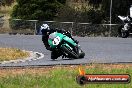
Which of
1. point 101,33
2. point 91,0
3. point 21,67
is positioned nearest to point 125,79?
point 21,67

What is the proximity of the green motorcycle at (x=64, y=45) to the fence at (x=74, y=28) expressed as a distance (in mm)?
17999

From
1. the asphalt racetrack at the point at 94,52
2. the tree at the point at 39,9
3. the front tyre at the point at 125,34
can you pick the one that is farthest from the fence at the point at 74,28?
the asphalt racetrack at the point at 94,52

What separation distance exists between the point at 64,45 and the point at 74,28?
19971mm

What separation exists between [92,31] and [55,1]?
10.9m

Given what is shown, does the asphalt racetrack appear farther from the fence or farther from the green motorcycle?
the fence

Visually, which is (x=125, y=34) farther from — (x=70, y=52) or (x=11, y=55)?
(x=70, y=52)

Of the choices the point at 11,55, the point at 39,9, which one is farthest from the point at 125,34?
the point at 39,9

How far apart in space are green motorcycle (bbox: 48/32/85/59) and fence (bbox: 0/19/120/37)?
1800 centimetres

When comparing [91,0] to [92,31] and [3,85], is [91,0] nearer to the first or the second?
[92,31]

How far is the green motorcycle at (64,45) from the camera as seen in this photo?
16078 mm

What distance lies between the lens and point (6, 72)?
1279 centimetres

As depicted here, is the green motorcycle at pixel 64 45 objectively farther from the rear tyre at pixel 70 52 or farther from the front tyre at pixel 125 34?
the front tyre at pixel 125 34

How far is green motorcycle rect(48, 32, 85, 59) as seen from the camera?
1608cm

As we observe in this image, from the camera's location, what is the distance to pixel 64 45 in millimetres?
16328
